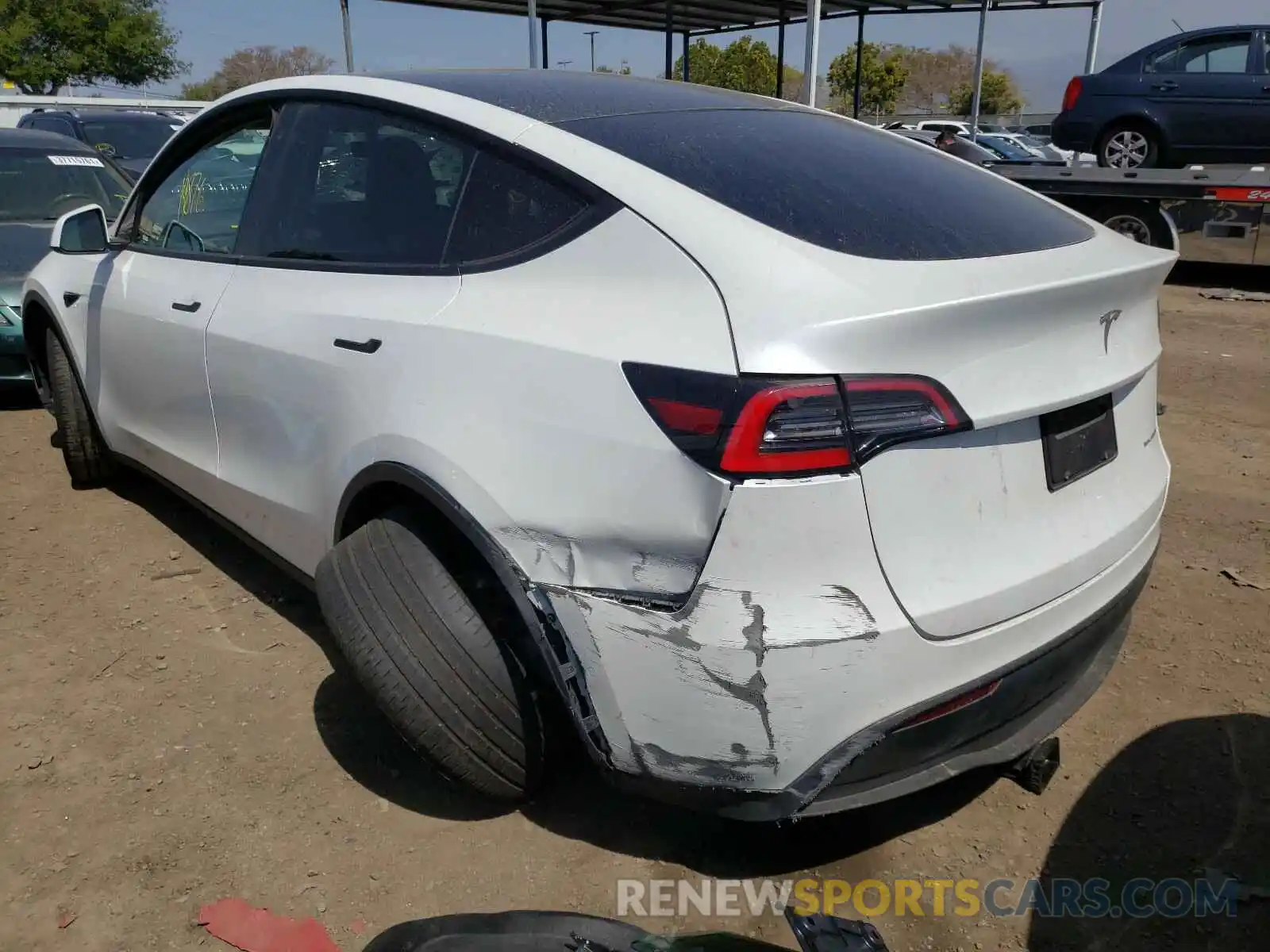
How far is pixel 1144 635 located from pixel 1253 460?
221 centimetres

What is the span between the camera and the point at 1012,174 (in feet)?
34.6

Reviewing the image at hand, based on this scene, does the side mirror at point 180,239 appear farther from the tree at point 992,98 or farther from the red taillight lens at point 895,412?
the tree at point 992,98

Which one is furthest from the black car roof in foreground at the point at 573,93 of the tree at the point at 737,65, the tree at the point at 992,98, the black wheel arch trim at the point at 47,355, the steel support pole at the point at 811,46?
the tree at the point at 992,98

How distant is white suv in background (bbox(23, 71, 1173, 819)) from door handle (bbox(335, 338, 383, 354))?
0.01 meters

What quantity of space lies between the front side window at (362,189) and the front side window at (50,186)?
14.9 feet

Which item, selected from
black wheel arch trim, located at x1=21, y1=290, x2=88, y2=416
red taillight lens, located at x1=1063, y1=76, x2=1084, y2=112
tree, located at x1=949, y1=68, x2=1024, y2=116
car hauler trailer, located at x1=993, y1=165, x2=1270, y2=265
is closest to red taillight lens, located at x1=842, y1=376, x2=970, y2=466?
black wheel arch trim, located at x1=21, y1=290, x2=88, y2=416

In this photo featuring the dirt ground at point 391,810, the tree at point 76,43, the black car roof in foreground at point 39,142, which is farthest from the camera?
the tree at point 76,43

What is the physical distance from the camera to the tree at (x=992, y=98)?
2493 inches

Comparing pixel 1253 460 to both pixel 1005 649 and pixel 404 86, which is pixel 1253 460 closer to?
pixel 1005 649

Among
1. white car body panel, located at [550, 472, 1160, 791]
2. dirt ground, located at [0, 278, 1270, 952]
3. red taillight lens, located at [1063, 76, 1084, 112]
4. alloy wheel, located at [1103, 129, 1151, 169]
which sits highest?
red taillight lens, located at [1063, 76, 1084, 112]

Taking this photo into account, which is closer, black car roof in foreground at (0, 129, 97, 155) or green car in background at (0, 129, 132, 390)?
green car in background at (0, 129, 132, 390)

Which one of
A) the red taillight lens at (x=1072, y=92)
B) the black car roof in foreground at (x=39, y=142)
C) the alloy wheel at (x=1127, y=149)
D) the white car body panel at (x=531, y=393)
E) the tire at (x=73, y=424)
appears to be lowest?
the tire at (x=73, y=424)

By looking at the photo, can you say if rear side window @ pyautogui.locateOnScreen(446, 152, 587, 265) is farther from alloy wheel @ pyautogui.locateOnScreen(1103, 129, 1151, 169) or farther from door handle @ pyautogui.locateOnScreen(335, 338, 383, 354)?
alloy wheel @ pyautogui.locateOnScreen(1103, 129, 1151, 169)

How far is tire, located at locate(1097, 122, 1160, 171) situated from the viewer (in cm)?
1060
